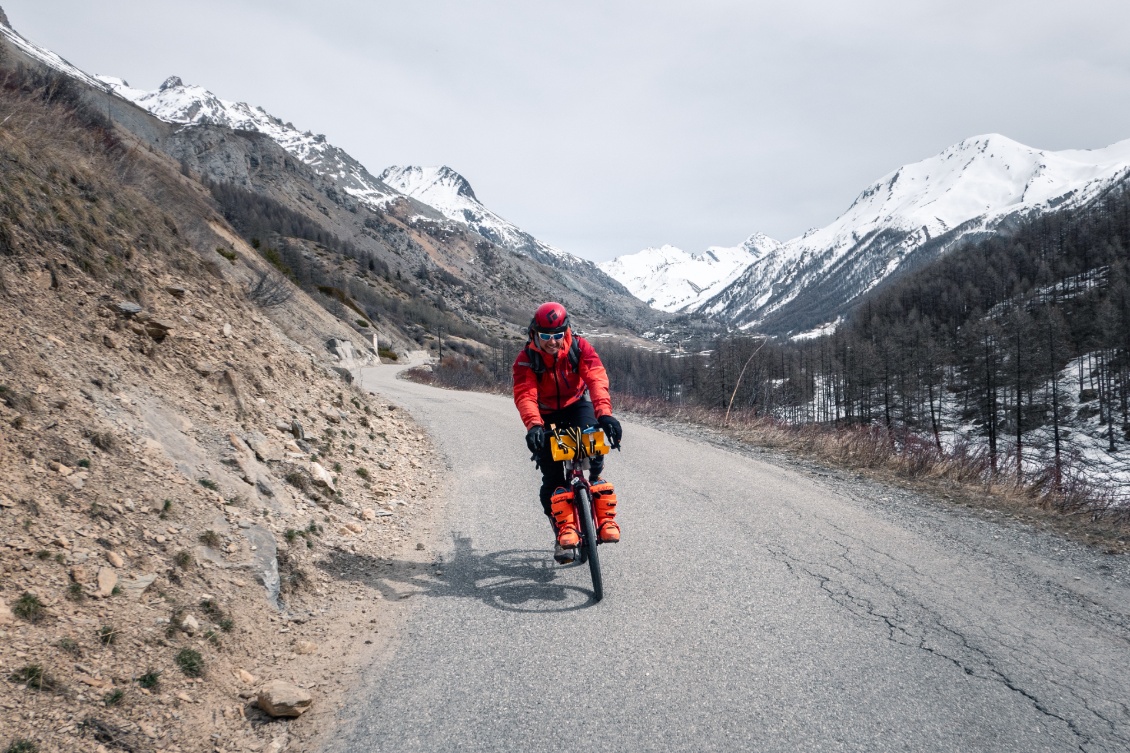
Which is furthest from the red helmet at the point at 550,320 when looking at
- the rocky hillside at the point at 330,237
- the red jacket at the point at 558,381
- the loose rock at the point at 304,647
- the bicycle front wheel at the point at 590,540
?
the rocky hillside at the point at 330,237

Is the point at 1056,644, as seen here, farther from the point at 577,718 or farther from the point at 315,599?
the point at 315,599

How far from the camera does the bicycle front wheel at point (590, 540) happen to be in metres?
4.33

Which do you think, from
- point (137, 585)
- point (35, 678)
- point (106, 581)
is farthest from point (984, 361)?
point (35, 678)

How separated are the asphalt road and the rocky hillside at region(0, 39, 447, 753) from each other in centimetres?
70

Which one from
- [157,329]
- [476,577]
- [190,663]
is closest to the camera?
[190,663]

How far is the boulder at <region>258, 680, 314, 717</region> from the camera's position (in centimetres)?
298

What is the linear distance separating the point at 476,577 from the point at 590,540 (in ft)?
3.82

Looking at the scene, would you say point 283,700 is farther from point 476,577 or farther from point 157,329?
point 157,329

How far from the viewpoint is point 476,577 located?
493cm

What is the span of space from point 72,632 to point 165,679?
0.50 metres

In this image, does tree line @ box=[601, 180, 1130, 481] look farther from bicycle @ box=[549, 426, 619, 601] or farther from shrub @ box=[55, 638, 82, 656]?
shrub @ box=[55, 638, 82, 656]

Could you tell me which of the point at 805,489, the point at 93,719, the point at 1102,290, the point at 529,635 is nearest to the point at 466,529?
the point at 529,635

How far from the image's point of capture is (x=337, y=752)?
2.75 metres

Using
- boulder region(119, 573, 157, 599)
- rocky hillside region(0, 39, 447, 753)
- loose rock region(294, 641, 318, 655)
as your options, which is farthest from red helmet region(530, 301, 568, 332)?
boulder region(119, 573, 157, 599)
